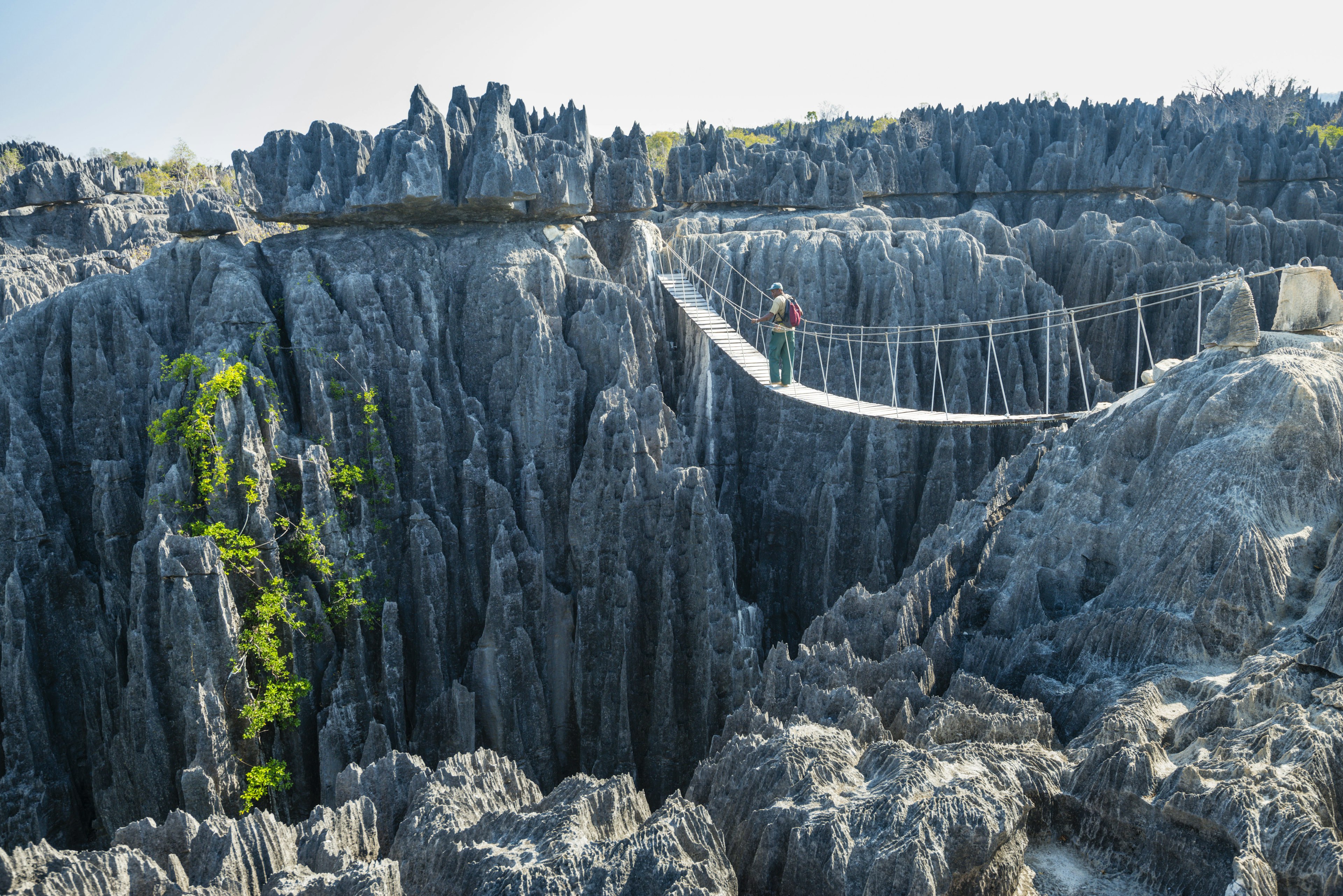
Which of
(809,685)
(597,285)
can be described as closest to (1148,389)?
(809,685)

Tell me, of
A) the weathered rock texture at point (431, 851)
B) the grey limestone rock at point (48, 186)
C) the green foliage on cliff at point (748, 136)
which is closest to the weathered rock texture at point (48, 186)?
the grey limestone rock at point (48, 186)

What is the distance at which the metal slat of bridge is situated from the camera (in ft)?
50.0

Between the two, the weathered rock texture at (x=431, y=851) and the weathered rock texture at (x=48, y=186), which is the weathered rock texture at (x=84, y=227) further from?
Answer: the weathered rock texture at (x=431, y=851)

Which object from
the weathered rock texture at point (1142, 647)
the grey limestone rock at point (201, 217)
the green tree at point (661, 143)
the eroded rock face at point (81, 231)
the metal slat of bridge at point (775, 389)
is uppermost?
the green tree at point (661, 143)

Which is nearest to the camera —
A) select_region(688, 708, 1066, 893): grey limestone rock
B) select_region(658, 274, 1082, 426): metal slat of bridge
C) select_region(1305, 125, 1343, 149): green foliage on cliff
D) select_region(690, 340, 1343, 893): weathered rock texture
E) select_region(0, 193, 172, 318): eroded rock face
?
select_region(688, 708, 1066, 893): grey limestone rock

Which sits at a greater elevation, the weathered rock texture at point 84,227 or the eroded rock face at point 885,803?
the weathered rock texture at point 84,227

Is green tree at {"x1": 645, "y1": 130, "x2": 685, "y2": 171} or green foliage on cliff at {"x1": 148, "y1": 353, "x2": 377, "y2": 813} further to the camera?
green tree at {"x1": 645, "y1": 130, "x2": 685, "y2": 171}

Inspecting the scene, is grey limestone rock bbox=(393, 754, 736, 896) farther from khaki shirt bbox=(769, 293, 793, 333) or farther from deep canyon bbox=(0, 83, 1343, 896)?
khaki shirt bbox=(769, 293, 793, 333)

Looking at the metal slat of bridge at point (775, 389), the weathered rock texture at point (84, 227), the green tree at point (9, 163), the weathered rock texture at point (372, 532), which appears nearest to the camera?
the weathered rock texture at point (372, 532)

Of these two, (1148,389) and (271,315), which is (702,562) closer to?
(1148,389)

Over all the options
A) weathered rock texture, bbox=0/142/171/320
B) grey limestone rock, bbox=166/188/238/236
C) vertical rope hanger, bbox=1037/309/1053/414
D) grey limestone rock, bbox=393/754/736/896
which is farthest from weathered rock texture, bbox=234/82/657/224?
weathered rock texture, bbox=0/142/171/320

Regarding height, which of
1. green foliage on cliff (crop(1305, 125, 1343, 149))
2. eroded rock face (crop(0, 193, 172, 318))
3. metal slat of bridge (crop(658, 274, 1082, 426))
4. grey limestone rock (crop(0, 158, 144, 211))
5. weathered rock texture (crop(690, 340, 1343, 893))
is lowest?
weathered rock texture (crop(690, 340, 1343, 893))

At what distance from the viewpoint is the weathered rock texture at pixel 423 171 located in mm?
19516

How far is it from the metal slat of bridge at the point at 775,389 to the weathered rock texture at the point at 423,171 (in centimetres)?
324
